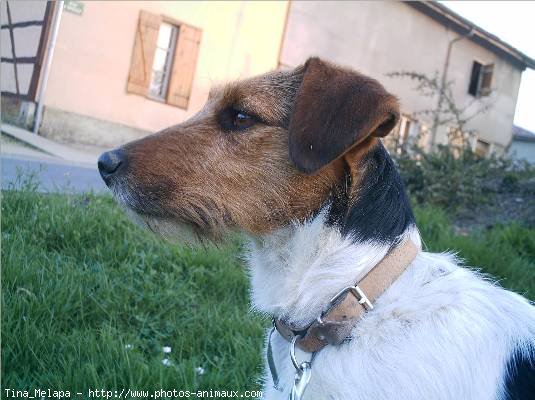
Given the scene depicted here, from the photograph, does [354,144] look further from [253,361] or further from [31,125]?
[31,125]

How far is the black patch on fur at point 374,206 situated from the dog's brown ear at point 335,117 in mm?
183

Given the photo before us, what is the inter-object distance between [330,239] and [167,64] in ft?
37.8

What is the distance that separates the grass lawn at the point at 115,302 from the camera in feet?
8.30

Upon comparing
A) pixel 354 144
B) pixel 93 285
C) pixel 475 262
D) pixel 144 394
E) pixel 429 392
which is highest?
pixel 354 144

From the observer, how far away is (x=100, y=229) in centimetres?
407

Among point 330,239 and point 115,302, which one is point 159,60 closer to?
point 115,302

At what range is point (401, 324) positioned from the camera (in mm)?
1712

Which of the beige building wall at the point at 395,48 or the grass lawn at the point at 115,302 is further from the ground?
the beige building wall at the point at 395,48

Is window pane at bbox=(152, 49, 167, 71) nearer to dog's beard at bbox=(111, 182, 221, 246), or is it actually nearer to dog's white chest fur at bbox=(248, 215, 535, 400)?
dog's beard at bbox=(111, 182, 221, 246)

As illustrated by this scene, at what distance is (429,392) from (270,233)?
32.0 inches

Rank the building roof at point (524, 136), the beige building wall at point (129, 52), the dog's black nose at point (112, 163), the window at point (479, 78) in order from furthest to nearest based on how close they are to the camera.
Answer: the window at point (479, 78) → the beige building wall at point (129, 52) → the building roof at point (524, 136) → the dog's black nose at point (112, 163)

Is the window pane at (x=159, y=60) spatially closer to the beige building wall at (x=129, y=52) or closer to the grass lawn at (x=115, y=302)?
the beige building wall at (x=129, y=52)

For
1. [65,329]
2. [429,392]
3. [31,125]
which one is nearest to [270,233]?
[429,392]

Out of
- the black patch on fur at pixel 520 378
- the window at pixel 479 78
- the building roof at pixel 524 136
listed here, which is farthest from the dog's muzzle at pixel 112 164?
the window at pixel 479 78
